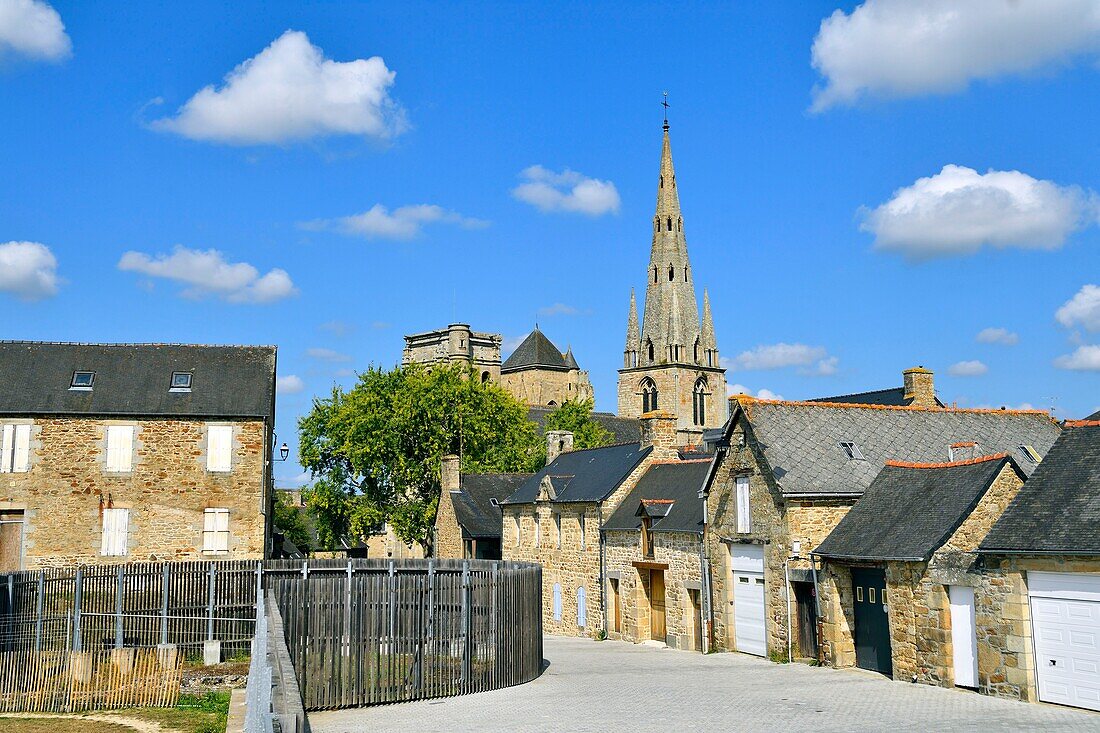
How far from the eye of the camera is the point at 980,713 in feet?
50.8

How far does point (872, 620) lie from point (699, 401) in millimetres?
73018

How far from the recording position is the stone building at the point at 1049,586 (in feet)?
51.0

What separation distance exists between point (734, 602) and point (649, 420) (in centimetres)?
1081

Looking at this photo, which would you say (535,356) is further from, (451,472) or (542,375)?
(451,472)

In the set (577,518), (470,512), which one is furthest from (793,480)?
(470,512)

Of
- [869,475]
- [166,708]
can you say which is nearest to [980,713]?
[869,475]

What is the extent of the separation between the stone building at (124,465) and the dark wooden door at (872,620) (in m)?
16.2

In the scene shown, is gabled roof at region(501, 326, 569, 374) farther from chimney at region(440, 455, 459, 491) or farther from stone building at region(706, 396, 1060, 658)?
stone building at region(706, 396, 1060, 658)

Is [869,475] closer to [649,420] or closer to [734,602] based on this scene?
[734,602]

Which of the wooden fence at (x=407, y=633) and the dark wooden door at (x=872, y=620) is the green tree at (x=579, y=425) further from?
the wooden fence at (x=407, y=633)

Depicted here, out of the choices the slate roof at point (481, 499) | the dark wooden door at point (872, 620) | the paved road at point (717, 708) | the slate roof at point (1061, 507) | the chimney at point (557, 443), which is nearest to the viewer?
the paved road at point (717, 708)

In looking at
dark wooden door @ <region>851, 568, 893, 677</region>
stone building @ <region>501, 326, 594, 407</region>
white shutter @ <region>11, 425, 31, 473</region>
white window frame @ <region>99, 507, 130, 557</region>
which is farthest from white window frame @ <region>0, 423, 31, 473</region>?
stone building @ <region>501, 326, 594, 407</region>

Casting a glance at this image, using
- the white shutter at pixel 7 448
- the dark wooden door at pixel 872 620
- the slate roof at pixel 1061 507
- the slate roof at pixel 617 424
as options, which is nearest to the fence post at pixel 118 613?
the white shutter at pixel 7 448

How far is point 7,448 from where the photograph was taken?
91.7 feet
